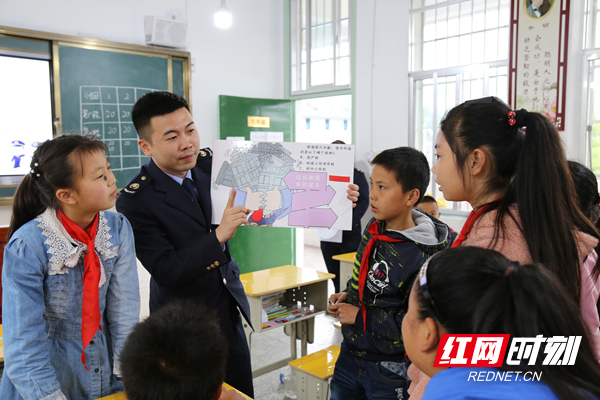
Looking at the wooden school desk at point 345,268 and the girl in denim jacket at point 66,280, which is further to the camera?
the wooden school desk at point 345,268

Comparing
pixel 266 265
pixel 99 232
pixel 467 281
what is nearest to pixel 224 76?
pixel 266 265

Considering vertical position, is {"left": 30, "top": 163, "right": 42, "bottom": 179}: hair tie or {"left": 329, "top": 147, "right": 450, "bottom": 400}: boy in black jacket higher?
{"left": 30, "top": 163, "right": 42, "bottom": 179}: hair tie

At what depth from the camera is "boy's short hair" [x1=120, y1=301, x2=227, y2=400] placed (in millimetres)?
844

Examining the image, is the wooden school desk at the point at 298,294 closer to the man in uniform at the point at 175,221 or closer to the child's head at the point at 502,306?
the man in uniform at the point at 175,221

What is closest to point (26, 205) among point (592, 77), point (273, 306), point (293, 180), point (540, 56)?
point (293, 180)

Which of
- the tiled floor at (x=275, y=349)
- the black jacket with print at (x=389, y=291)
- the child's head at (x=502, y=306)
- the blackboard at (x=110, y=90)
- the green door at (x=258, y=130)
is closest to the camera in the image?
the child's head at (x=502, y=306)

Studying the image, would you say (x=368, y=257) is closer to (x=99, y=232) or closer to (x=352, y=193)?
(x=352, y=193)

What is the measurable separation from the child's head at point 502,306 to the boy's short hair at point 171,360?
435 millimetres

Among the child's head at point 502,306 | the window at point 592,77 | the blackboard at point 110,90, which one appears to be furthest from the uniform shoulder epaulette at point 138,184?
the window at point 592,77

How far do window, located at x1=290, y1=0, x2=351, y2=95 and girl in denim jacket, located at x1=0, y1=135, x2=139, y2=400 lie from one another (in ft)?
13.9

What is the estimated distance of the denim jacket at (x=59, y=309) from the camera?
3.75 feet

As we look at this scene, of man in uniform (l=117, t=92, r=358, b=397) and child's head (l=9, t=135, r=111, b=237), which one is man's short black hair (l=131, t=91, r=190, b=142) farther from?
child's head (l=9, t=135, r=111, b=237)

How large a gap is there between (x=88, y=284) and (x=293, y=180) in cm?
81

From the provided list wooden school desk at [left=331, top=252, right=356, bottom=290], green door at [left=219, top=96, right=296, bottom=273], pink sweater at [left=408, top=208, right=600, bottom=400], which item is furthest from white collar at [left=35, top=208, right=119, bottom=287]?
green door at [left=219, top=96, right=296, bottom=273]
